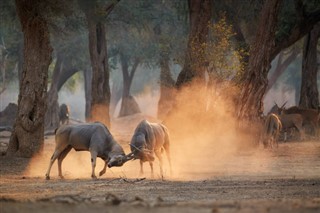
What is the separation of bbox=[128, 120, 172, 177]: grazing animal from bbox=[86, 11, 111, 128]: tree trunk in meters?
14.5

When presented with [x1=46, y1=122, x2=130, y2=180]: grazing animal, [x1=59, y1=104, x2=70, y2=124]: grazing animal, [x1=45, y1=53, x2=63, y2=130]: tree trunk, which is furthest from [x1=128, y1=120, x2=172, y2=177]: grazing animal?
[x1=59, y1=104, x2=70, y2=124]: grazing animal

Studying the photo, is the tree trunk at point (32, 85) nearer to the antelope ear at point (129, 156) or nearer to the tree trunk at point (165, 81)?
the antelope ear at point (129, 156)

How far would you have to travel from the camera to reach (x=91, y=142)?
20328 millimetres

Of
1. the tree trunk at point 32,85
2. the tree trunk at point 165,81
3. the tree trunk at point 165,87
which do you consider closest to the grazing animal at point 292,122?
the tree trunk at point 165,81

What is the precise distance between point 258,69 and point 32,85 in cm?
909

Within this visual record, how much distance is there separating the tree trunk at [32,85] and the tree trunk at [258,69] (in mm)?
8265

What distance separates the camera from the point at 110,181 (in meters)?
18.3

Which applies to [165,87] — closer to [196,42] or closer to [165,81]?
[165,81]

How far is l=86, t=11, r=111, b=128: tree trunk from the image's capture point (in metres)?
35.6

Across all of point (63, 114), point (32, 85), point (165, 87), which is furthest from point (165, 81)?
point (32, 85)

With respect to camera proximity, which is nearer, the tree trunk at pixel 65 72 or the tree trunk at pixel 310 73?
the tree trunk at pixel 310 73

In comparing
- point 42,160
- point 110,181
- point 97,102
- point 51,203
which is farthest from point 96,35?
point 51,203

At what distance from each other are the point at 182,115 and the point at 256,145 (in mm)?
3252

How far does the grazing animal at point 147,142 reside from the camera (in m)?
19.5
